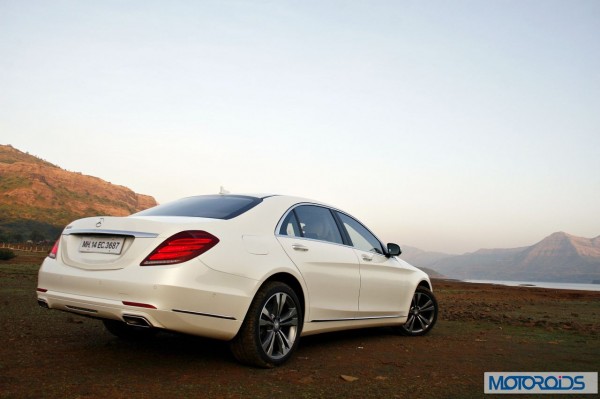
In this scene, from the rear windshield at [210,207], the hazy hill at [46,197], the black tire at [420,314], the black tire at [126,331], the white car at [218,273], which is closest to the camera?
the white car at [218,273]

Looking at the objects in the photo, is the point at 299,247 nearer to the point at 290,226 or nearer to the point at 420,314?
the point at 290,226

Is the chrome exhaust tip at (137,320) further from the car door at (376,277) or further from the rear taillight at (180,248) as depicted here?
the car door at (376,277)

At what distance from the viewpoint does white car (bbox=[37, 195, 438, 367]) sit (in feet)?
13.2

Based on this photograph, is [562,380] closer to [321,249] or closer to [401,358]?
[401,358]

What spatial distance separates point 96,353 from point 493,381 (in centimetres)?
355

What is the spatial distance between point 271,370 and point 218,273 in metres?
1.02

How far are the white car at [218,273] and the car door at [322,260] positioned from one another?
11 mm

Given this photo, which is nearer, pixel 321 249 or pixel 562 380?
pixel 562 380

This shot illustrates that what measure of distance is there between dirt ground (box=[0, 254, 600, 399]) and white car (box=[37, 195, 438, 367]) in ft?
1.13

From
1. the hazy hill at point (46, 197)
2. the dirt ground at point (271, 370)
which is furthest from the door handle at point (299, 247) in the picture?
the hazy hill at point (46, 197)

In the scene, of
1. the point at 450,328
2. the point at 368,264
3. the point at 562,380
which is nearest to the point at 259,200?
the point at 368,264

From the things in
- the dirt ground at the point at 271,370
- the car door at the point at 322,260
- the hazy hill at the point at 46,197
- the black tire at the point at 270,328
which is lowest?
the dirt ground at the point at 271,370

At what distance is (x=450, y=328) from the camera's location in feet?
26.3

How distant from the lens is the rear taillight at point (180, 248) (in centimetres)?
408
